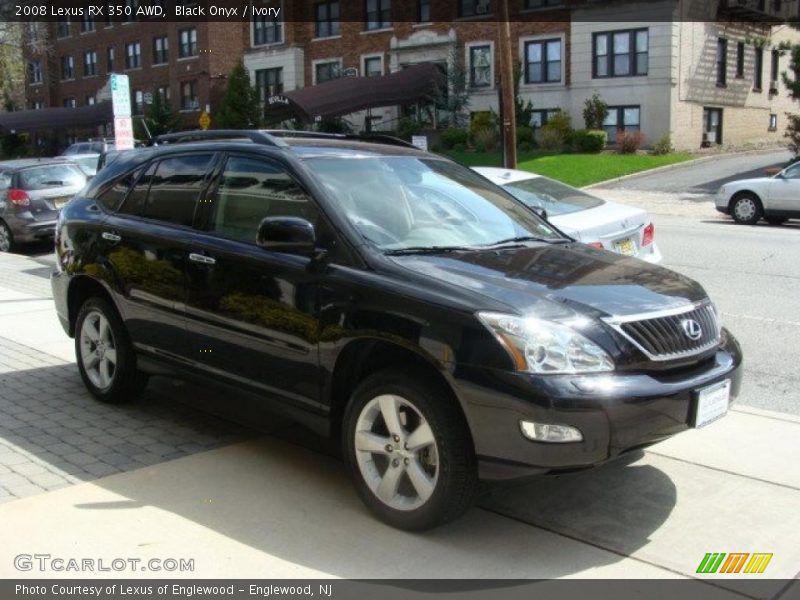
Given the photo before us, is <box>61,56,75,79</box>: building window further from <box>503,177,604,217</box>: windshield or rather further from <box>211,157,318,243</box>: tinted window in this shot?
<box>211,157,318,243</box>: tinted window

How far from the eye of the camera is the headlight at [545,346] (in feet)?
12.2

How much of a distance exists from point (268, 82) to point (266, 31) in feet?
9.26

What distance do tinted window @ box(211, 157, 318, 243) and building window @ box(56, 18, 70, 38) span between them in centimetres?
6591

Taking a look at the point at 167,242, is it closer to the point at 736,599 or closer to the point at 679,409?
the point at 679,409

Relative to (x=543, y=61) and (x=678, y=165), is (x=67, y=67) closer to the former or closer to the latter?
(x=543, y=61)

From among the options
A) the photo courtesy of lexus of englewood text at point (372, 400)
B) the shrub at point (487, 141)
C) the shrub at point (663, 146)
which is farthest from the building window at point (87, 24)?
the photo courtesy of lexus of englewood text at point (372, 400)

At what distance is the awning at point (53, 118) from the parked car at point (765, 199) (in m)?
43.2

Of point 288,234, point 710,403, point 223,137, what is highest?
point 223,137

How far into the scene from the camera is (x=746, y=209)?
19.3 meters

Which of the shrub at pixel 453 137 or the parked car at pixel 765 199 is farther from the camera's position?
the shrub at pixel 453 137

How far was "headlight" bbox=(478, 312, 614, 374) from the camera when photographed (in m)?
3.71

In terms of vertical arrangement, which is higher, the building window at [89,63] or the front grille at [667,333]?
the building window at [89,63]

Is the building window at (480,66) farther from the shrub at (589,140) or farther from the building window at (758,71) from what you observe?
the building window at (758,71)

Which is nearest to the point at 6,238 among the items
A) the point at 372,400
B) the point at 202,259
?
the point at 202,259
